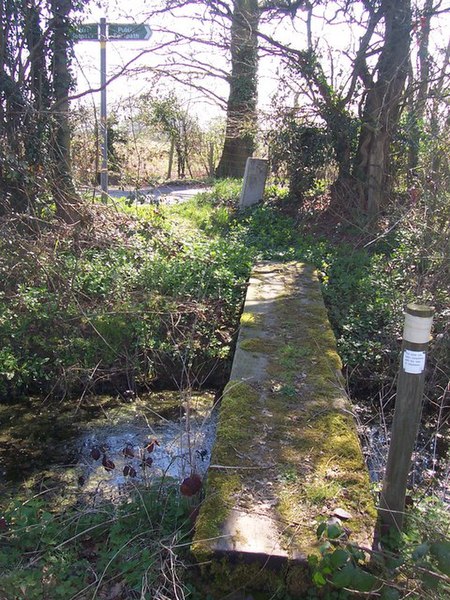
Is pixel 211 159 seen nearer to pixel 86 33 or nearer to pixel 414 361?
pixel 86 33

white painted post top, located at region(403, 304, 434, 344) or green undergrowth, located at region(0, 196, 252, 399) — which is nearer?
white painted post top, located at region(403, 304, 434, 344)

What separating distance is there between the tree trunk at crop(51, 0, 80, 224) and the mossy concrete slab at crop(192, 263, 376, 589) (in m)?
3.56

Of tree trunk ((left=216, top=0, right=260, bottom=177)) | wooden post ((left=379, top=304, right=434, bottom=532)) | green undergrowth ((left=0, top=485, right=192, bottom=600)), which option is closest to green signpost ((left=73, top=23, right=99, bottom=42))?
tree trunk ((left=216, top=0, right=260, bottom=177))

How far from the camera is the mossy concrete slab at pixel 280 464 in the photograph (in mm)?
2398

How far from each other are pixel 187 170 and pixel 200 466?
66.8ft

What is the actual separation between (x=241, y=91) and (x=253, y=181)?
4956 millimetres

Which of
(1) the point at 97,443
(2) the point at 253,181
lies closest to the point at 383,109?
(2) the point at 253,181

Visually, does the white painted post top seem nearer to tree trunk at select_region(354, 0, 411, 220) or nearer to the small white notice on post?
the small white notice on post

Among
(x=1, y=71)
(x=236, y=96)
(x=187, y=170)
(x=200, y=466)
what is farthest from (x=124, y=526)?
(x=187, y=170)

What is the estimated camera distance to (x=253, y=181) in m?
11.9

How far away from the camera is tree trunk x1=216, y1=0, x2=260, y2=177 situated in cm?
1062

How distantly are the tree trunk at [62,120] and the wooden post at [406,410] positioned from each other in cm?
544

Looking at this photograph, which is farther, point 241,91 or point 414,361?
point 241,91

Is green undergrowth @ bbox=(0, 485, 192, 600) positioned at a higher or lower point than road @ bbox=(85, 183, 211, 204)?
lower
